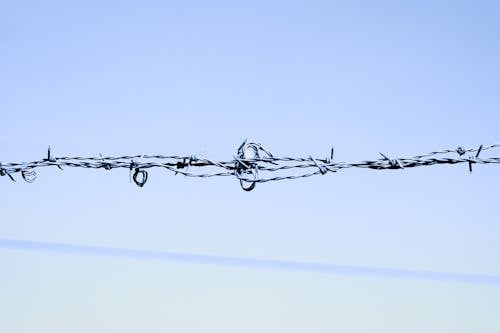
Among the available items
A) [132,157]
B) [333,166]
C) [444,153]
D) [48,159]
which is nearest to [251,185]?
[333,166]

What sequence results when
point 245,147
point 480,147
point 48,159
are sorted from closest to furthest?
point 480,147 → point 245,147 → point 48,159

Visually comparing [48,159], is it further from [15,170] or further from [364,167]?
[364,167]

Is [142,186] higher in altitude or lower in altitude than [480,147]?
lower

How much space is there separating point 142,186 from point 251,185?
95cm

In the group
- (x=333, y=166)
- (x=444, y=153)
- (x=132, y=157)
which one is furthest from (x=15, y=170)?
(x=444, y=153)

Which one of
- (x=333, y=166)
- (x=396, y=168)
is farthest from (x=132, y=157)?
(x=396, y=168)

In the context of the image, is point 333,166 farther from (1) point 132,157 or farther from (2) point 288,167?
(1) point 132,157

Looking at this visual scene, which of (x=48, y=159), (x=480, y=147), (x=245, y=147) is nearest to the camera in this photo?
(x=480, y=147)

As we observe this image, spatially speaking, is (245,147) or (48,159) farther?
(48,159)

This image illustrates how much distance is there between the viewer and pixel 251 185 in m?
5.35

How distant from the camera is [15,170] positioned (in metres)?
5.95

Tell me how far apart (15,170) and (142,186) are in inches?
47.7

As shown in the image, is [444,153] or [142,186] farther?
[142,186]

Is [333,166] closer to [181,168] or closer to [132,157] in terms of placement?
[181,168]
